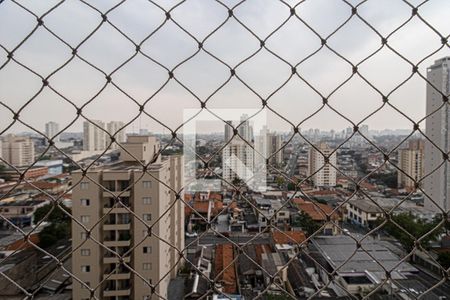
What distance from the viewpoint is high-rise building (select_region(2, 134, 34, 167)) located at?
0.96m

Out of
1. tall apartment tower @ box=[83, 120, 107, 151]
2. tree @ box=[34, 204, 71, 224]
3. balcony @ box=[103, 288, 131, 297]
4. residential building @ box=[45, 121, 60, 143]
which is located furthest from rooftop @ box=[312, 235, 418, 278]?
residential building @ box=[45, 121, 60, 143]

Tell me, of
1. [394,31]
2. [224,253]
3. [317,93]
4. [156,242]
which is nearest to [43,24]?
[317,93]

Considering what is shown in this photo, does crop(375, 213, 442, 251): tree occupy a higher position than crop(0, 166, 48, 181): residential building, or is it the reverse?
crop(0, 166, 48, 181): residential building

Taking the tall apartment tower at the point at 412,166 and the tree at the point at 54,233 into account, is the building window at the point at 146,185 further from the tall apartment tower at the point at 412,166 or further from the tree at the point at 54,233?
the tree at the point at 54,233

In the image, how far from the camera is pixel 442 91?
0.87 m

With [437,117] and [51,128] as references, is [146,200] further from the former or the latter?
[437,117]

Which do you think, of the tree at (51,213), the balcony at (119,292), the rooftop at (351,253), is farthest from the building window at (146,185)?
the rooftop at (351,253)

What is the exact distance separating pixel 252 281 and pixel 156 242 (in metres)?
1.58

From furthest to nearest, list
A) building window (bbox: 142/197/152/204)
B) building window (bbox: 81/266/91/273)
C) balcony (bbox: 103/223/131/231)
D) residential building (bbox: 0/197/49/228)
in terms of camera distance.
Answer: balcony (bbox: 103/223/131/231) < building window (bbox: 142/197/152/204) < building window (bbox: 81/266/91/273) < residential building (bbox: 0/197/49/228)

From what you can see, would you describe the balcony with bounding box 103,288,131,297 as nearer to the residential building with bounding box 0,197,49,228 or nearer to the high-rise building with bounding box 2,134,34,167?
the residential building with bounding box 0,197,49,228

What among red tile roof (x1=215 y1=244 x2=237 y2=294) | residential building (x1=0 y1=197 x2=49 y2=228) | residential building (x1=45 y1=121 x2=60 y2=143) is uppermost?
residential building (x1=45 y1=121 x2=60 y2=143)

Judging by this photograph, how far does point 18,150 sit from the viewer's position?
105 centimetres

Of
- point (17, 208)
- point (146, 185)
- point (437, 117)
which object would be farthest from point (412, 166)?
point (17, 208)

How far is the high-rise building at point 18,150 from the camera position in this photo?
0.96 m
